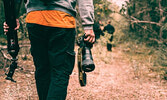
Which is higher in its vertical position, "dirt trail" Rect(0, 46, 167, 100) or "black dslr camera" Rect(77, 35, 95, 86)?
"black dslr camera" Rect(77, 35, 95, 86)

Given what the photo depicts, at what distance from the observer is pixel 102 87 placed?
3.80m

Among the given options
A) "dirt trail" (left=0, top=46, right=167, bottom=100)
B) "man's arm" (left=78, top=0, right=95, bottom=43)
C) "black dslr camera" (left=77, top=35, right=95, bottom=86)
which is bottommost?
"dirt trail" (left=0, top=46, right=167, bottom=100)

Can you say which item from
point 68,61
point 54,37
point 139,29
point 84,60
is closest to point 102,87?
point 84,60

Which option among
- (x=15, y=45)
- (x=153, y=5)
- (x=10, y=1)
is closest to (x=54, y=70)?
(x=15, y=45)

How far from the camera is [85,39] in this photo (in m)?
1.88

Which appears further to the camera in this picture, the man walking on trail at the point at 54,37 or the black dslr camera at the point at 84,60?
the black dslr camera at the point at 84,60

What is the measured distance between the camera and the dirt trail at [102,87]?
10.3ft

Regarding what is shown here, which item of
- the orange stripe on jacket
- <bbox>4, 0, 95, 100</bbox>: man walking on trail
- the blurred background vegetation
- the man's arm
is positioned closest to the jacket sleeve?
the man's arm

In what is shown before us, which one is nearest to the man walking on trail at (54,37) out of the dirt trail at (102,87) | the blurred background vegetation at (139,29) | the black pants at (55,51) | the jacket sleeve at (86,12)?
the black pants at (55,51)

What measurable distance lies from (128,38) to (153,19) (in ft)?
4.71

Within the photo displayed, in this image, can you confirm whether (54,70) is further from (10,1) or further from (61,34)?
(10,1)

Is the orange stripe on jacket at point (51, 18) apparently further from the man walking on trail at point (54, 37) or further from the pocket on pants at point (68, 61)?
the pocket on pants at point (68, 61)

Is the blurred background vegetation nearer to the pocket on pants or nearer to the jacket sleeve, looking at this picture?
the jacket sleeve

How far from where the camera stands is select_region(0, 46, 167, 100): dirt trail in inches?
124
